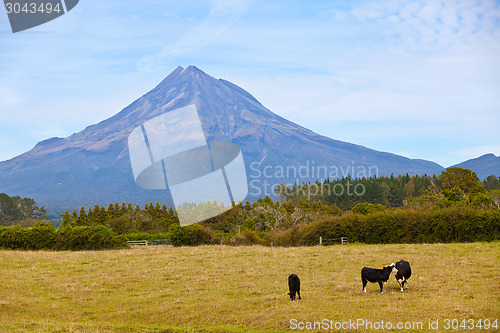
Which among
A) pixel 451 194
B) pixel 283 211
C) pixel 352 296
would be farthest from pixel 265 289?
pixel 283 211

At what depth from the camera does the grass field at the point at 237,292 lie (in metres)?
11.7

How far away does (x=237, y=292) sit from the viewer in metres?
16.0

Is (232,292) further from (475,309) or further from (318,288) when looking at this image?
(475,309)

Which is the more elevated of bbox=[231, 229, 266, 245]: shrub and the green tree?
the green tree

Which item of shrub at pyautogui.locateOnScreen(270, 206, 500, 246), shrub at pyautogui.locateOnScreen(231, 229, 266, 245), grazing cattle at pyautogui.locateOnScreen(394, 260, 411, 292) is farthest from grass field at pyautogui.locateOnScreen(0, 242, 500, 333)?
shrub at pyautogui.locateOnScreen(231, 229, 266, 245)

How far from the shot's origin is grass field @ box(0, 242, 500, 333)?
38.3 feet

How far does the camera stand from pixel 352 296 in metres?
13.9

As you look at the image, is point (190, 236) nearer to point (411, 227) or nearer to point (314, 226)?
point (314, 226)

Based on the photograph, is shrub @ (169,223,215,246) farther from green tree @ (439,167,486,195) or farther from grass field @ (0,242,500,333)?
green tree @ (439,167,486,195)

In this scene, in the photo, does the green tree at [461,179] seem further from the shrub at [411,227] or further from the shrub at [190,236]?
the shrub at [190,236]

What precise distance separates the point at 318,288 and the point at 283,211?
2227 inches

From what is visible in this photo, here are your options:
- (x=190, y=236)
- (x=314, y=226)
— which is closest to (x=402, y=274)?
(x=314, y=226)

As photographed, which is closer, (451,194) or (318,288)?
(318,288)

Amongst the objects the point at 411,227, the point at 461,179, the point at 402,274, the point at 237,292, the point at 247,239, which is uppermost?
the point at 461,179
